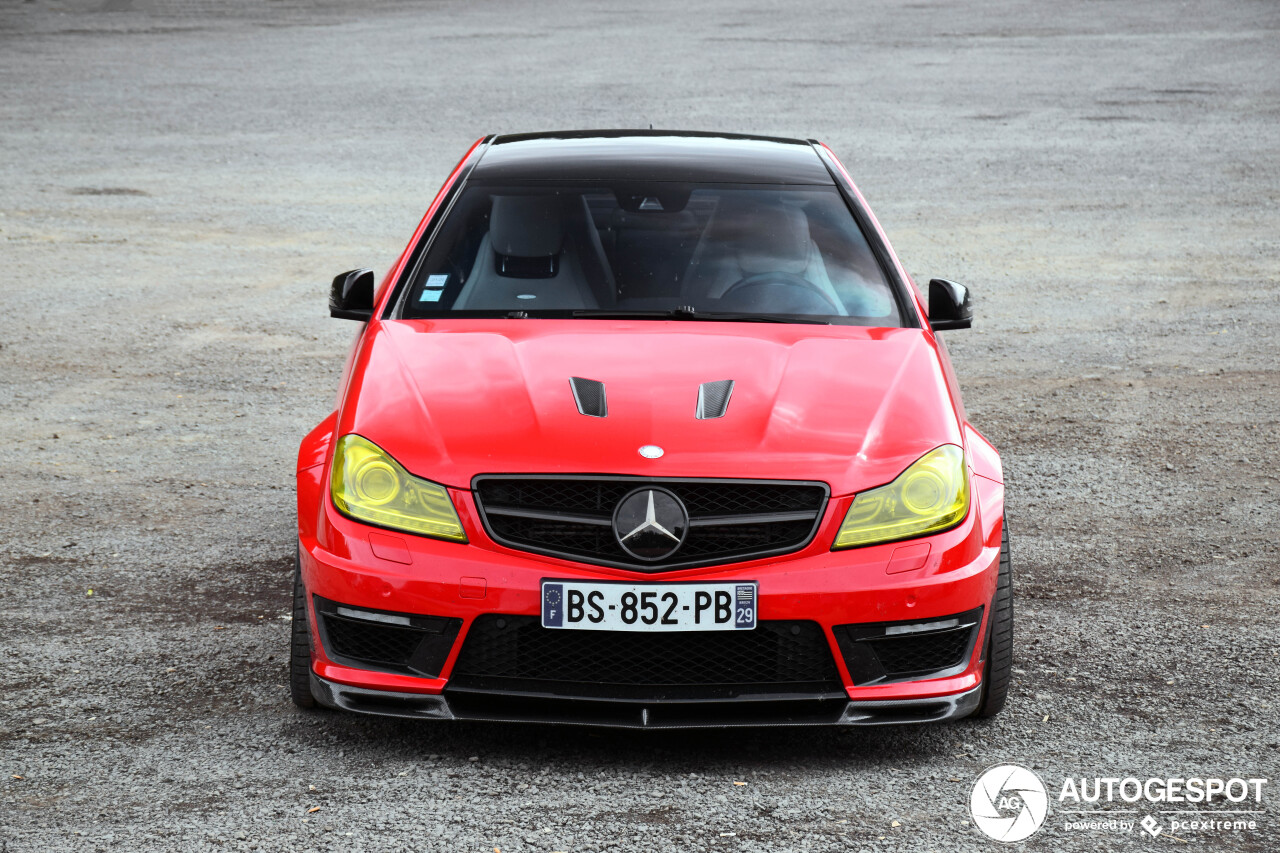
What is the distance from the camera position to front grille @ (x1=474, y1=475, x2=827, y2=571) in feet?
11.5

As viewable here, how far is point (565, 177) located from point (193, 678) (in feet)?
6.84

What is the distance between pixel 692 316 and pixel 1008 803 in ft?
5.80

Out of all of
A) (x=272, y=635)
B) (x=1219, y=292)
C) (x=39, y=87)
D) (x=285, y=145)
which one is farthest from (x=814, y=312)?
(x=39, y=87)

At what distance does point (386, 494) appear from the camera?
3.63m

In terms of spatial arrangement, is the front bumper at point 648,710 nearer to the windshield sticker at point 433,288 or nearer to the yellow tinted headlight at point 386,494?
the yellow tinted headlight at point 386,494

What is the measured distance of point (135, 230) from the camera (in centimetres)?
1212

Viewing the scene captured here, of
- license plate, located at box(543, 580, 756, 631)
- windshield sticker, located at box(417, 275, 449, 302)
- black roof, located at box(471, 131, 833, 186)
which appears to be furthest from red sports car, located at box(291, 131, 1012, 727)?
black roof, located at box(471, 131, 833, 186)

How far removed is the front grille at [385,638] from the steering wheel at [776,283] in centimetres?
165

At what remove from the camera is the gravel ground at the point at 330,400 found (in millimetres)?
3510

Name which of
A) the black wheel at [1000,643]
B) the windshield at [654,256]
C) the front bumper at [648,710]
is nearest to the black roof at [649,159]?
the windshield at [654,256]

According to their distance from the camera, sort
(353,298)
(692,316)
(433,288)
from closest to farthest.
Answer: (692,316)
(433,288)
(353,298)

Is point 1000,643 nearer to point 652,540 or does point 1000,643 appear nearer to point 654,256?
point 652,540

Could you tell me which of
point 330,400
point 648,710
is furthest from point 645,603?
point 330,400

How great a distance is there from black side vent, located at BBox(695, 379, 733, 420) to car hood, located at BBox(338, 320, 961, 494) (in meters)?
0.02
